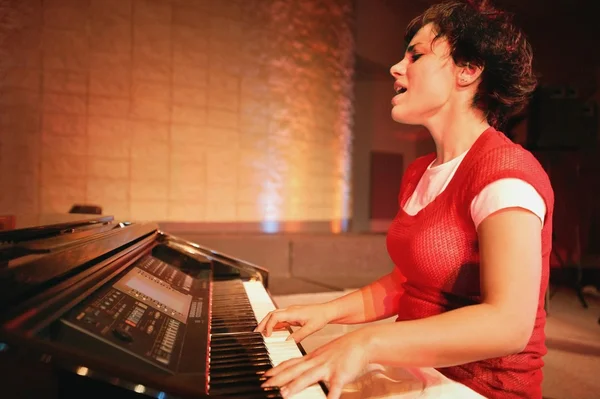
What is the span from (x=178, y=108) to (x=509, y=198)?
14.2 feet

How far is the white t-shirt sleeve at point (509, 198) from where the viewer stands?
80cm

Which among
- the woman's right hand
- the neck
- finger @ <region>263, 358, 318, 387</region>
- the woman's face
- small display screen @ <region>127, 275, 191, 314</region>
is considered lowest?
the woman's right hand

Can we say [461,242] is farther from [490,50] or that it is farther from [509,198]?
[490,50]

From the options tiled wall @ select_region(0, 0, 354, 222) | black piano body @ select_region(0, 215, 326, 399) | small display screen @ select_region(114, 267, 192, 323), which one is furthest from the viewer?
tiled wall @ select_region(0, 0, 354, 222)

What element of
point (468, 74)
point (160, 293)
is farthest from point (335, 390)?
point (468, 74)

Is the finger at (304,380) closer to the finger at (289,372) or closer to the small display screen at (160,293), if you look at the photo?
the finger at (289,372)

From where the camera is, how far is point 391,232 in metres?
1.20

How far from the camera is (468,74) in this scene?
1057mm

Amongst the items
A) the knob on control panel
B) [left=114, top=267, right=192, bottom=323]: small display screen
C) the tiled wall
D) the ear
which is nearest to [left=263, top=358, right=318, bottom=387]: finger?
the knob on control panel

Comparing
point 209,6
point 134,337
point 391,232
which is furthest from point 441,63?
point 209,6

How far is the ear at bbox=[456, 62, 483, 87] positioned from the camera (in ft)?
3.46

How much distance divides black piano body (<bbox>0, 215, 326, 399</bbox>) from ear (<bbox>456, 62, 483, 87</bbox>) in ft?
2.51

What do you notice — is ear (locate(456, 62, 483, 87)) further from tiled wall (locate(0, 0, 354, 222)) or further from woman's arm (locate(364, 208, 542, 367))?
tiled wall (locate(0, 0, 354, 222))

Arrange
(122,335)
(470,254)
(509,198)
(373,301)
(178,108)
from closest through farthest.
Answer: (122,335) < (509,198) < (470,254) < (373,301) < (178,108)
